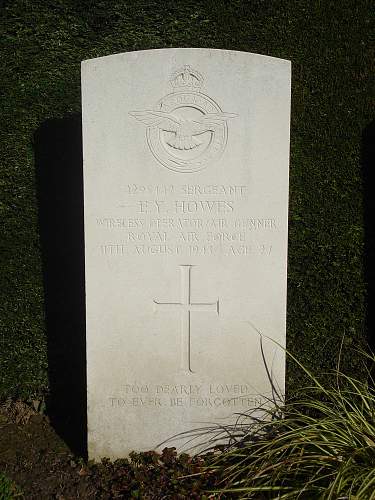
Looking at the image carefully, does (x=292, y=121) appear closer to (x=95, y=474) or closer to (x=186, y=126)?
(x=186, y=126)

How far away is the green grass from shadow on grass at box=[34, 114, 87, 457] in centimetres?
9

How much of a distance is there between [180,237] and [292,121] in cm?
153

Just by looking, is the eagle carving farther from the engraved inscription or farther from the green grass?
the engraved inscription

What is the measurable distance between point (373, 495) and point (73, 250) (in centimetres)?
296

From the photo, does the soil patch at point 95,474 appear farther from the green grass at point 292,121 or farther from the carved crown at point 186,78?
the carved crown at point 186,78

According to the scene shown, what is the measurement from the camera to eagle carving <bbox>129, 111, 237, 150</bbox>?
11.3ft

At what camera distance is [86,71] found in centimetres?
341

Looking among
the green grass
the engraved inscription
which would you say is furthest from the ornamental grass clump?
the green grass

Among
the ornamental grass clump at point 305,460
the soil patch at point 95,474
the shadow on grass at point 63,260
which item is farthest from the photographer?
the shadow on grass at point 63,260

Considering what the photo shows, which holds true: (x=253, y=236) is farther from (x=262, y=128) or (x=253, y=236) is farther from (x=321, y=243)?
(x=321, y=243)

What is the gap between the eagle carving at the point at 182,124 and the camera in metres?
3.43

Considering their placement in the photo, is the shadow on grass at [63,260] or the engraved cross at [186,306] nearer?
the engraved cross at [186,306]

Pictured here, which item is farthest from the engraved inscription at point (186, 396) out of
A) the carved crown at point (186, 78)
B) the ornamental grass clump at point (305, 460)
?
the carved crown at point (186, 78)

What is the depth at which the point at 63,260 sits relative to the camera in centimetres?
463
